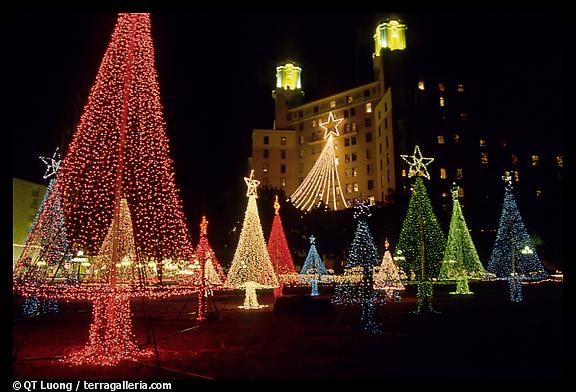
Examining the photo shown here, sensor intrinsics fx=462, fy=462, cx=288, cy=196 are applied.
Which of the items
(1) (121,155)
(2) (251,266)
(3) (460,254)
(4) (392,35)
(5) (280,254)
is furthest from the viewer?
(4) (392,35)

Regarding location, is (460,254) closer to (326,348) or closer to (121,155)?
(326,348)

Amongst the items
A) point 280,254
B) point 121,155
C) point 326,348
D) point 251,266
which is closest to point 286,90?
point 280,254

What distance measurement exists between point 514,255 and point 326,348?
17.2 metres

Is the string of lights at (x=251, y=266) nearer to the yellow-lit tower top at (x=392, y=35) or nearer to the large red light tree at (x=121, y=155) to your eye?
the large red light tree at (x=121, y=155)

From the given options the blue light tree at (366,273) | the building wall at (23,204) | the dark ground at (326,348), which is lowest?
the dark ground at (326,348)

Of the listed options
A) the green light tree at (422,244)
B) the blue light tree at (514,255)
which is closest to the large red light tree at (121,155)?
the green light tree at (422,244)

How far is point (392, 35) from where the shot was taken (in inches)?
2611

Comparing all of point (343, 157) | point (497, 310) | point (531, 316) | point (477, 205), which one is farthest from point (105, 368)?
point (343, 157)

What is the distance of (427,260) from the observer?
1888 cm

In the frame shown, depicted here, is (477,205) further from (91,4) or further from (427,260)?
(91,4)

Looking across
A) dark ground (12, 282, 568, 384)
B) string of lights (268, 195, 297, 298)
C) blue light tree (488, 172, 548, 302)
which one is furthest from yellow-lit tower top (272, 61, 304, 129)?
dark ground (12, 282, 568, 384)

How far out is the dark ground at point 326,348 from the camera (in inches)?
339

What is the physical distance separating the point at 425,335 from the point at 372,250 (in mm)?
3189

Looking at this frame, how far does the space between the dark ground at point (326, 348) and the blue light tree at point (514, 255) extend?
672 cm
